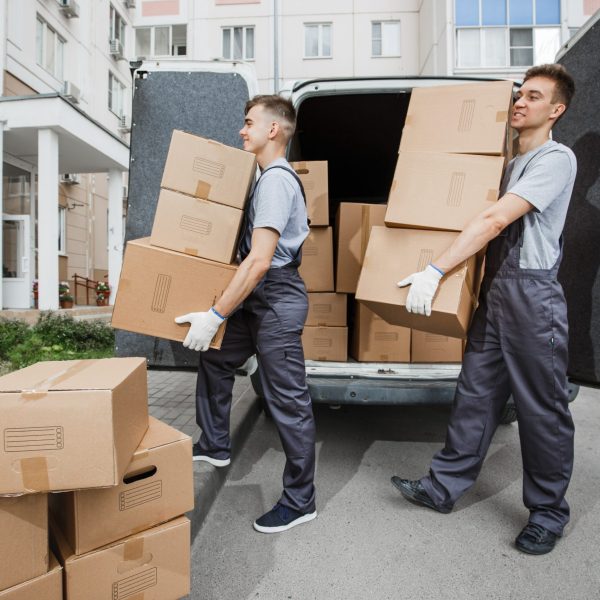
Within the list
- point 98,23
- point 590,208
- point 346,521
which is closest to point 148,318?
point 346,521

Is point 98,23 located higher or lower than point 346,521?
higher

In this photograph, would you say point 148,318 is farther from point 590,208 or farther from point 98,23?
point 98,23

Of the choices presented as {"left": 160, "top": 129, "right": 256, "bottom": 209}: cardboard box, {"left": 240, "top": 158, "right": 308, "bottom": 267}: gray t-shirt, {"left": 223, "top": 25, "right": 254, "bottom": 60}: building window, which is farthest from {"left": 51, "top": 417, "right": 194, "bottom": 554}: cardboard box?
{"left": 223, "top": 25, "right": 254, "bottom": 60}: building window

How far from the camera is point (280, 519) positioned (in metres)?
2.20

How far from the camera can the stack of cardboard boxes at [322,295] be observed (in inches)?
138

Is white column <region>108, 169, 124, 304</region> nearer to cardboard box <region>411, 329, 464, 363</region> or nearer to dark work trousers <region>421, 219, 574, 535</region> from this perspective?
cardboard box <region>411, 329, 464, 363</region>

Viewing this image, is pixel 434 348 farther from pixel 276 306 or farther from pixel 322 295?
pixel 276 306

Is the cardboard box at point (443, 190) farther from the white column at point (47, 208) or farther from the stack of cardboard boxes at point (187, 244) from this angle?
the white column at point (47, 208)

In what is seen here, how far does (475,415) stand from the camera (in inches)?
90.0

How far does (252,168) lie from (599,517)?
2282mm

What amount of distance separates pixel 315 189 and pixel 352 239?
0.45 m

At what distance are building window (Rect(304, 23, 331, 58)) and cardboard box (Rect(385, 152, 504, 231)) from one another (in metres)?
17.5

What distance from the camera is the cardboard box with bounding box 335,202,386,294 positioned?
348 centimetres

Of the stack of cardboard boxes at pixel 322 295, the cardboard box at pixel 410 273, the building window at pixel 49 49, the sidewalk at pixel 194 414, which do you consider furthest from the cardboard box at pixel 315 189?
the building window at pixel 49 49
